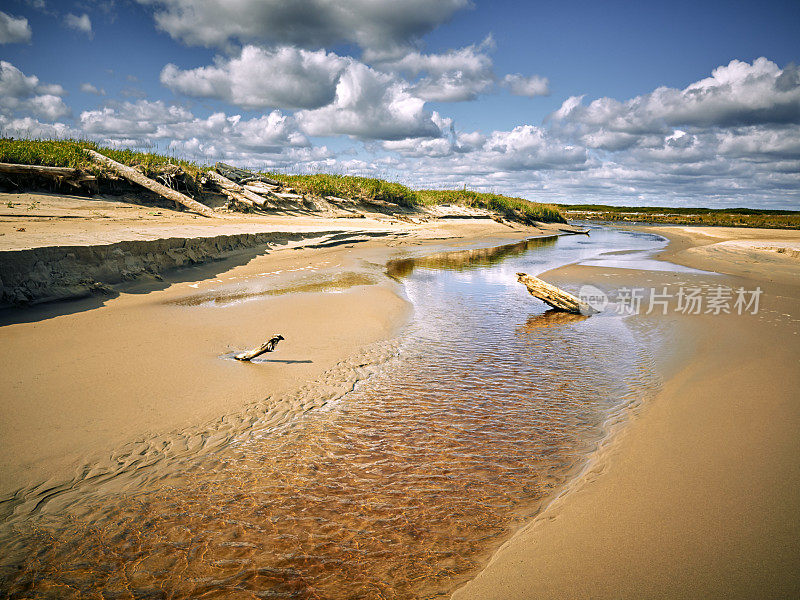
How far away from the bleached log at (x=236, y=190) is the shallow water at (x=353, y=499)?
17.6 m

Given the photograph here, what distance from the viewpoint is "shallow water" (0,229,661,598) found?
98.2 inches

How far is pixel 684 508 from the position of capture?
9.65 ft

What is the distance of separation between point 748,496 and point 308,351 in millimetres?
4937

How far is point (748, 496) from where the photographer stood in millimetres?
3047

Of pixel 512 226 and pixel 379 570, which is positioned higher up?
pixel 512 226

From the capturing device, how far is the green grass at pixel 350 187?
2648cm

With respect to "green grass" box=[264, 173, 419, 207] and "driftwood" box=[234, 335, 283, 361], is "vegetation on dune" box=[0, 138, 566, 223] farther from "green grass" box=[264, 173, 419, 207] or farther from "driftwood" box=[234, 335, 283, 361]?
"driftwood" box=[234, 335, 283, 361]

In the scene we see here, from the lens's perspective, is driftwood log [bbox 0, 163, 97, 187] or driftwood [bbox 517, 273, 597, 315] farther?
driftwood log [bbox 0, 163, 97, 187]

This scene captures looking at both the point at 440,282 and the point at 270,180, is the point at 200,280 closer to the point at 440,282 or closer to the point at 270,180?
the point at 440,282

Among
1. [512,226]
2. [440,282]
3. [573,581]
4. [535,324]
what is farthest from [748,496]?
[512,226]

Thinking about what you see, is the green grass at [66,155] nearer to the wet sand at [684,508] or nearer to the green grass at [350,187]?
the green grass at [350,187]

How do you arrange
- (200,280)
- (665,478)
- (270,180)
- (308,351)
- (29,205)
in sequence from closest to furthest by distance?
(665,478)
(308,351)
(200,280)
(29,205)
(270,180)

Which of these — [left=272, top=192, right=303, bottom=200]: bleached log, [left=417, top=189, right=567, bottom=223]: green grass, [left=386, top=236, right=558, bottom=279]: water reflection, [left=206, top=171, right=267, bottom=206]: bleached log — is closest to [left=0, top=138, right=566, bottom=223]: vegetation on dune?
[left=417, top=189, right=567, bottom=223]: green grass

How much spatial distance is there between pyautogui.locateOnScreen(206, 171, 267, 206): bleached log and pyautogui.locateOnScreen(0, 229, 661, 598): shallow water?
57.7 feet
